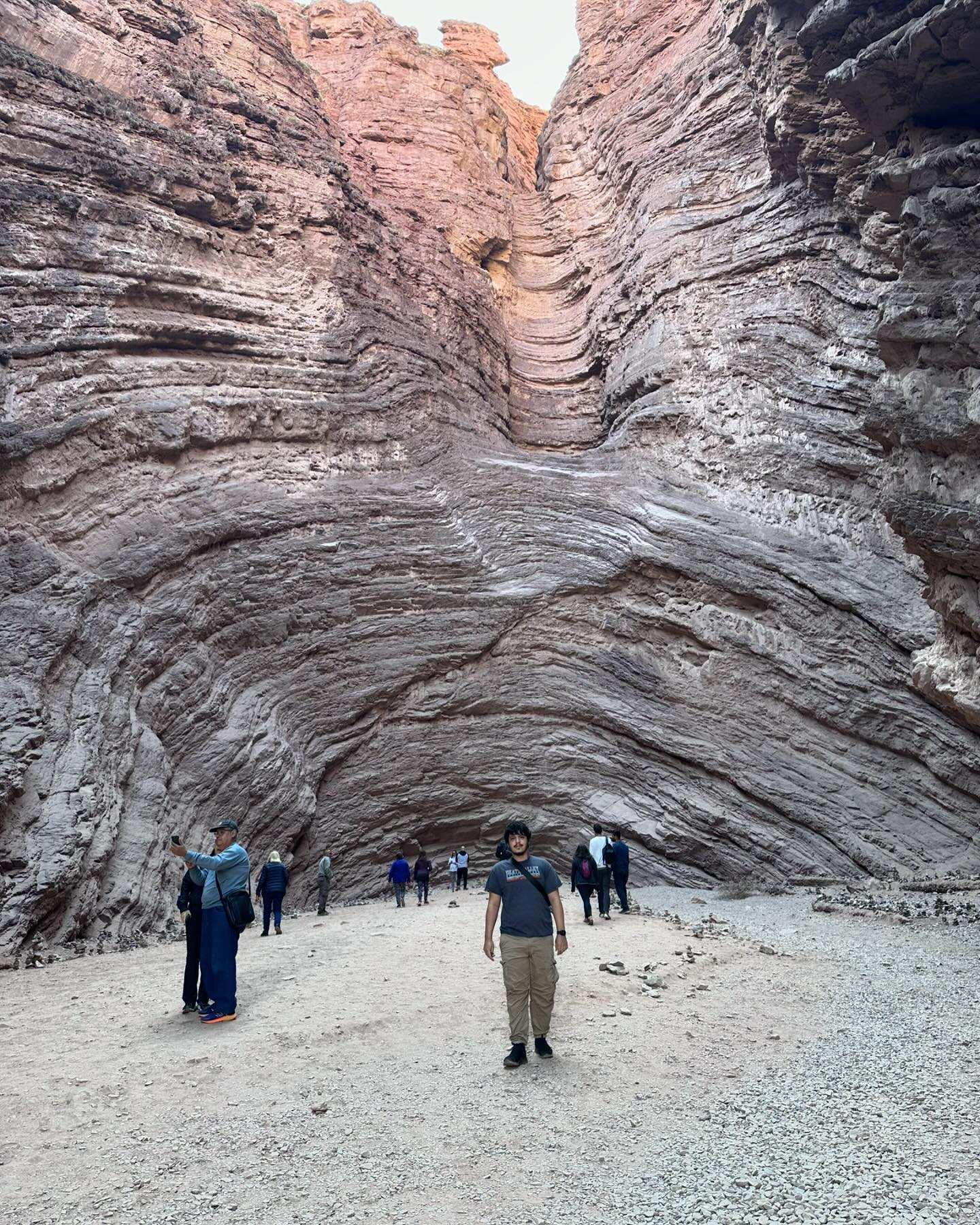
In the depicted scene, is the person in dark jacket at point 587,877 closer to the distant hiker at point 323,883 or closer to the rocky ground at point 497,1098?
the rocky ground at point 497,1098

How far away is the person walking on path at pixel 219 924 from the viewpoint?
5.95 metres

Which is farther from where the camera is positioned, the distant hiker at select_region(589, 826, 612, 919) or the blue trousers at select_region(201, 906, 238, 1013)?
the distant hiker at select_region(589, 826, 612, 919)

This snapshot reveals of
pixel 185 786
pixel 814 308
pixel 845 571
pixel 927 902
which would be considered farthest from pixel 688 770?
pixel 814 308

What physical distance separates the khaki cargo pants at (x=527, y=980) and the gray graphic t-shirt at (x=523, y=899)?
48 millimetres

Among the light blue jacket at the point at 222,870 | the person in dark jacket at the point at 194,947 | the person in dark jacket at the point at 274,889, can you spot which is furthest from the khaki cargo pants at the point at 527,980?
the person in dark jacket at the point at 274,889

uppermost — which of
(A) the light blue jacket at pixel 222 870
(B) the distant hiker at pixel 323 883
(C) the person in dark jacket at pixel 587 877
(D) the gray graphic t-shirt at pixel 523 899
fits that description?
(D) the gray graphic t-shirt at pixel 523 899

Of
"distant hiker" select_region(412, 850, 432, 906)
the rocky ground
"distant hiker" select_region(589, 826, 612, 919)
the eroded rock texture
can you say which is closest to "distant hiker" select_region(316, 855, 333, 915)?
"distant hiker" select_region(412, 850, 432, 906)

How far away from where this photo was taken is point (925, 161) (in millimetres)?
10008

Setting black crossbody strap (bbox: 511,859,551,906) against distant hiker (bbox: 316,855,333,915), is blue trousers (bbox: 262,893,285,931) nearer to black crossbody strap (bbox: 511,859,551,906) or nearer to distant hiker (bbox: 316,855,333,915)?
distant hiker (bbox: 316,855,333,915)

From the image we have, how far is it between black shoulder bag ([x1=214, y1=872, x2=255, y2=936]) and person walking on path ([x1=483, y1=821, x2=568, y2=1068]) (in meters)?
1.88

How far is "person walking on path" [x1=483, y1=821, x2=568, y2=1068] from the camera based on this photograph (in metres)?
4.96

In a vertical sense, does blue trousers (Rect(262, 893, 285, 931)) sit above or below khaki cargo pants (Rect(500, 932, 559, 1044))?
below

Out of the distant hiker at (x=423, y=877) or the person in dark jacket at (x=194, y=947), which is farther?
the distant hiker at (x=423, y=877)

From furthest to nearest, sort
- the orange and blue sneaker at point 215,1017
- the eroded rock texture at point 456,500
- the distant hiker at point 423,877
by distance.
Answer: the distant hiker at point 423,877, the eroded rock texture at point 456,500, the orange and blue sneaker at point 215,1017
